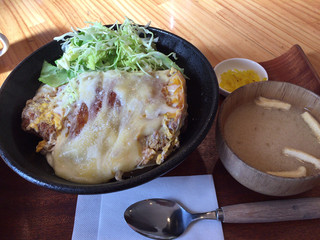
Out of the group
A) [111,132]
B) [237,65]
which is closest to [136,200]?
[111,132]

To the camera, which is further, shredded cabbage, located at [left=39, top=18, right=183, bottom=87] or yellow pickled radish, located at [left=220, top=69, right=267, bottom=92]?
yellow pickled radish, located at [left=220, top=69, right=267, bottom=92]

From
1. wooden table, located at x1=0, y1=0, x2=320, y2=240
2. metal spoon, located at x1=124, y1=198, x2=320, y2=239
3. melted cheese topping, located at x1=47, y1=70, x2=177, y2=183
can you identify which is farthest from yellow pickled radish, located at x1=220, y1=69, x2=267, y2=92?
metal spoon, located at x1=124, y1=198, x2=320, y2=239

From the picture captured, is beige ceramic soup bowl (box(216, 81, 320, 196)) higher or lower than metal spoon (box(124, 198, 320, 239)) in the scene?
higher

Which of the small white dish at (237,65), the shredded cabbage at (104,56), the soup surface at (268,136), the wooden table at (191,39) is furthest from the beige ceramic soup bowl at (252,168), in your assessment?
the small white dish at (237,65)

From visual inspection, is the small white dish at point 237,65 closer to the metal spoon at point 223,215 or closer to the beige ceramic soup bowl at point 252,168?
the beige ceramic soup bowl at point 252,168

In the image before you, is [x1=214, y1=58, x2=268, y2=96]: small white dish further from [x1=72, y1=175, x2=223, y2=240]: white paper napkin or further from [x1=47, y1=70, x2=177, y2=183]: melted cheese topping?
[x1=72, y1=175, x2=223, y2=240]: white paper napkin

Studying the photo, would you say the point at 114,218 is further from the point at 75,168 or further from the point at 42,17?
the point at 42,17

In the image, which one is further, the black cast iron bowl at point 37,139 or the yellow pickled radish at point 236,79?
the yellow pickled radish at point 236,79
